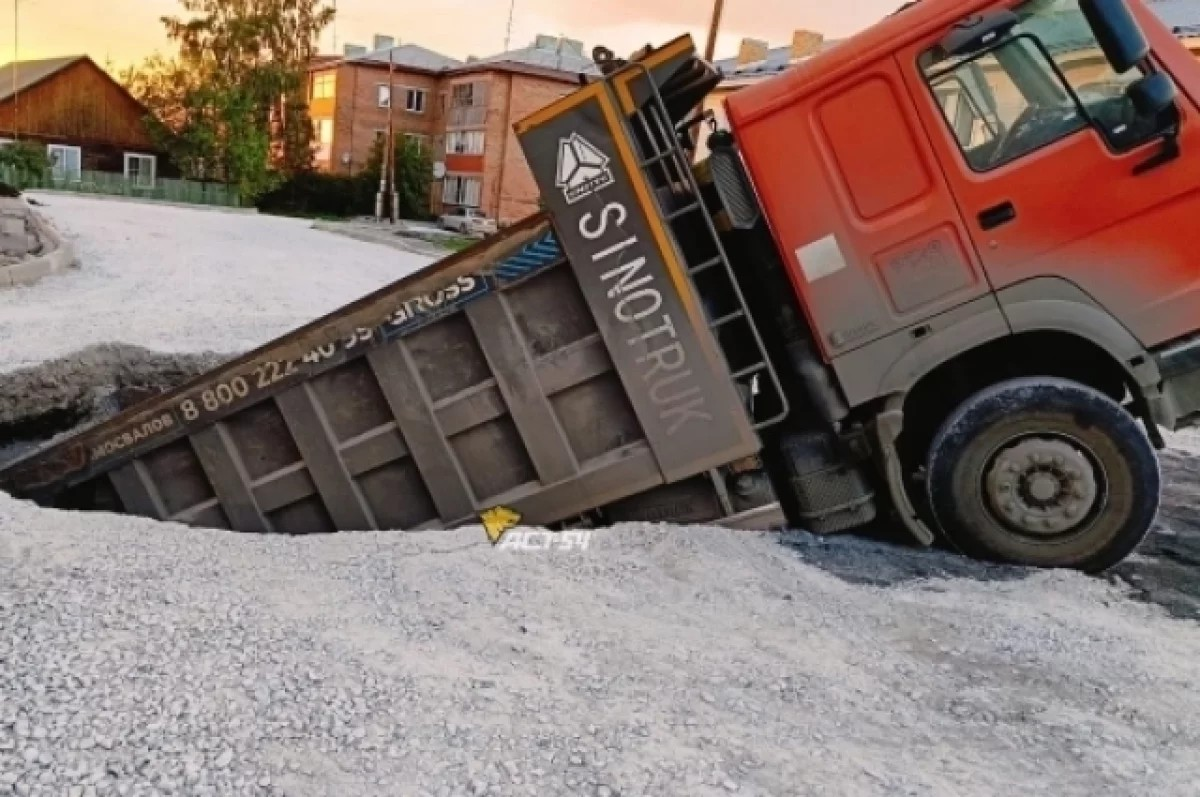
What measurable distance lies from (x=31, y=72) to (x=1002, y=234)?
54.8m

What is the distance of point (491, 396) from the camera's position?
558 cm

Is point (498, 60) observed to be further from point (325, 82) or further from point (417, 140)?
point (325, 82)

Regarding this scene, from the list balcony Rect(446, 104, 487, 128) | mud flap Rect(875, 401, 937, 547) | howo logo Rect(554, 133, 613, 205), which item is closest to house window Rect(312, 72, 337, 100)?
balcony Rect(446, 104, 487, 128)

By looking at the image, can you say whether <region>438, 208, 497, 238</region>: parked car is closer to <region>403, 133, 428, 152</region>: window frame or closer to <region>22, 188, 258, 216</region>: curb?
<region>403, 133, 428, 152</region>: window frame

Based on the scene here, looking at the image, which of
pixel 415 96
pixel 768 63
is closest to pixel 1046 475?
pixel 768 63

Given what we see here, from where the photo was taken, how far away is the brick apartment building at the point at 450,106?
50750 mm

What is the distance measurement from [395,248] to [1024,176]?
2369cm

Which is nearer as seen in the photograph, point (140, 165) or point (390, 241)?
point (390, 241)

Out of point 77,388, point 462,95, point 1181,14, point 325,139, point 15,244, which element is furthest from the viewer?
point 325,139

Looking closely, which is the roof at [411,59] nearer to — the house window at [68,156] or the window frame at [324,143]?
the window frame at [324,143]

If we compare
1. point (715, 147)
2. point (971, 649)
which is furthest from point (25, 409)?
point (971, 649)

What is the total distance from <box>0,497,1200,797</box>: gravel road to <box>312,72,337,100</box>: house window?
55.0 metres

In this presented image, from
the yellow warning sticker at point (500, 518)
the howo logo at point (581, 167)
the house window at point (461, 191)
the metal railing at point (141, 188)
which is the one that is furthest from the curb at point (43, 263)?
the house window at point (461, 191)

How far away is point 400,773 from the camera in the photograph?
9.52ft
